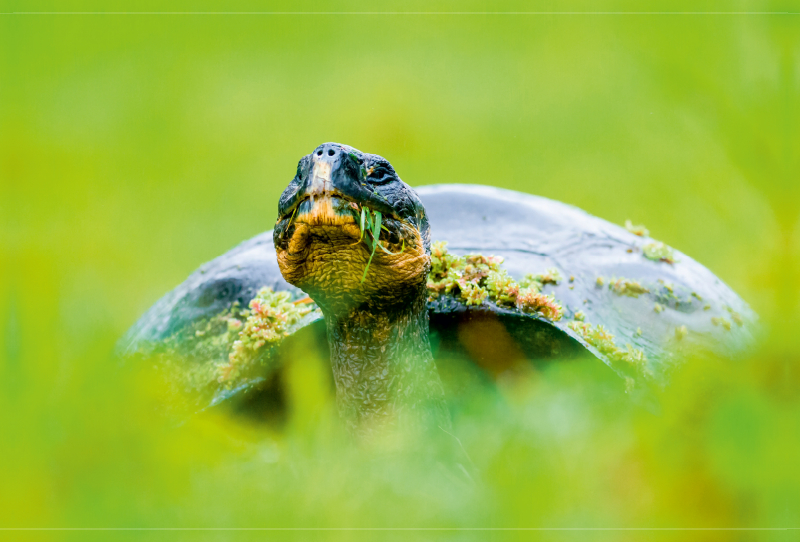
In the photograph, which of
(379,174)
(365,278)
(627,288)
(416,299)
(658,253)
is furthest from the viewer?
(658,253)

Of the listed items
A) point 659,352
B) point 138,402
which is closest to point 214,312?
point 659,352

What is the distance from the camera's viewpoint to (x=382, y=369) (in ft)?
7.68

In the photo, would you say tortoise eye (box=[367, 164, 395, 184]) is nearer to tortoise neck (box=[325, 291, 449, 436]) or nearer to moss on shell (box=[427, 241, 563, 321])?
tortoise neck (box=[325, 291, 449, 436])

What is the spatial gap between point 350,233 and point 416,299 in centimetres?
63

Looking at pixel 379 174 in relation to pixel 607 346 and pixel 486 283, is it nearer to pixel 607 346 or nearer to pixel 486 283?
pixel 486 283

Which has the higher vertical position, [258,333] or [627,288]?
[627,288]

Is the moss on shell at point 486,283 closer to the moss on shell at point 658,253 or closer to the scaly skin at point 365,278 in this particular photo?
the scaly skin at point 365,278

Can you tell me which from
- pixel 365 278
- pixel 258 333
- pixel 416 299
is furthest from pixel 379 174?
pixel 258 333

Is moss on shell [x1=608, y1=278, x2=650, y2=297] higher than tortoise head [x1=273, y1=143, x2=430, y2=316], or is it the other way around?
tortoise head [x1=273, y1=143, x2=430, y2=316]

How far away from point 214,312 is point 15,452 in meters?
2.77

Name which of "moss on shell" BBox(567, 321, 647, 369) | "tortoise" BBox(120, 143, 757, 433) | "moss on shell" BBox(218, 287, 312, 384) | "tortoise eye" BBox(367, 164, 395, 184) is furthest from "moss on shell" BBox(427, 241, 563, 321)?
"tortoise eye" BBox(367, 164, 395, 184)

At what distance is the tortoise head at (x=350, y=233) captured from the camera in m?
1.67

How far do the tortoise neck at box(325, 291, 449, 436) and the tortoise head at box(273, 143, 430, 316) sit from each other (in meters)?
0.08

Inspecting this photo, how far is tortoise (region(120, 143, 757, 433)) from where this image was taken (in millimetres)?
1884
